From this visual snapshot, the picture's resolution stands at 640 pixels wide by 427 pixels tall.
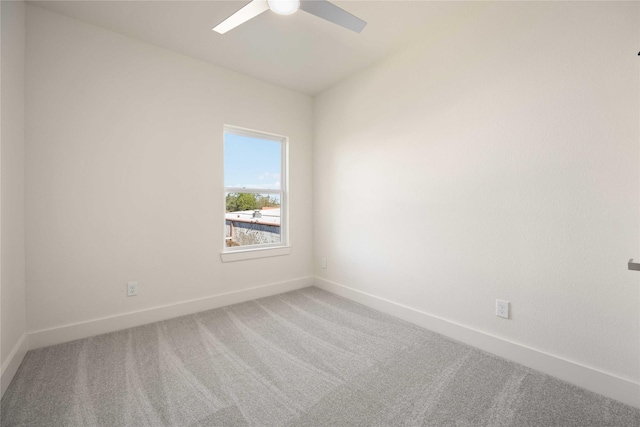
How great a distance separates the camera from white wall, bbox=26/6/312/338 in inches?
79.2

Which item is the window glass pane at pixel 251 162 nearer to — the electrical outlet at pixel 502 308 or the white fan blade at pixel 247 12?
the white fan blade at pixel 247 12

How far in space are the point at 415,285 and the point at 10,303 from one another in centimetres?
290

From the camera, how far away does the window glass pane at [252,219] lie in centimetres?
306

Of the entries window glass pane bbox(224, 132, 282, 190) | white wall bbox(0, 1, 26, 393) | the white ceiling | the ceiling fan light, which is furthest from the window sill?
the ceiling fan light

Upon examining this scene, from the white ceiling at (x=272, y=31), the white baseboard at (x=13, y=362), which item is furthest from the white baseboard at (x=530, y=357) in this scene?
the white baseboard at (x=13, y=362)

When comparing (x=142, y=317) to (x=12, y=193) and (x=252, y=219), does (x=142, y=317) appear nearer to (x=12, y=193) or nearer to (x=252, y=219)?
(x=12, y=193)

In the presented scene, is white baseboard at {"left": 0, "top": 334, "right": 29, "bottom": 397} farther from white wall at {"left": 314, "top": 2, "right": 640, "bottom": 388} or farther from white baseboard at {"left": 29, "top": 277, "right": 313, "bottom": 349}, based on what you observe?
white wall at {"left": 314, "top": 2, "right": 640, "bottom": 388}

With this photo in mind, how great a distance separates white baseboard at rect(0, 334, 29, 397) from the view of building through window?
5.23ft

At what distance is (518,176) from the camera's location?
182cm

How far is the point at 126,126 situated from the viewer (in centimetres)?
231

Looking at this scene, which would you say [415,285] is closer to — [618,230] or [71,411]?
[618,230]

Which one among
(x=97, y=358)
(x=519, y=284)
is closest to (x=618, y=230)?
(x=519, y=284)

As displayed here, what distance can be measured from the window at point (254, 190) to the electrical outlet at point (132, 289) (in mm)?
846

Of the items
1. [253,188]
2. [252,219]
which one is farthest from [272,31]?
[252,219]
